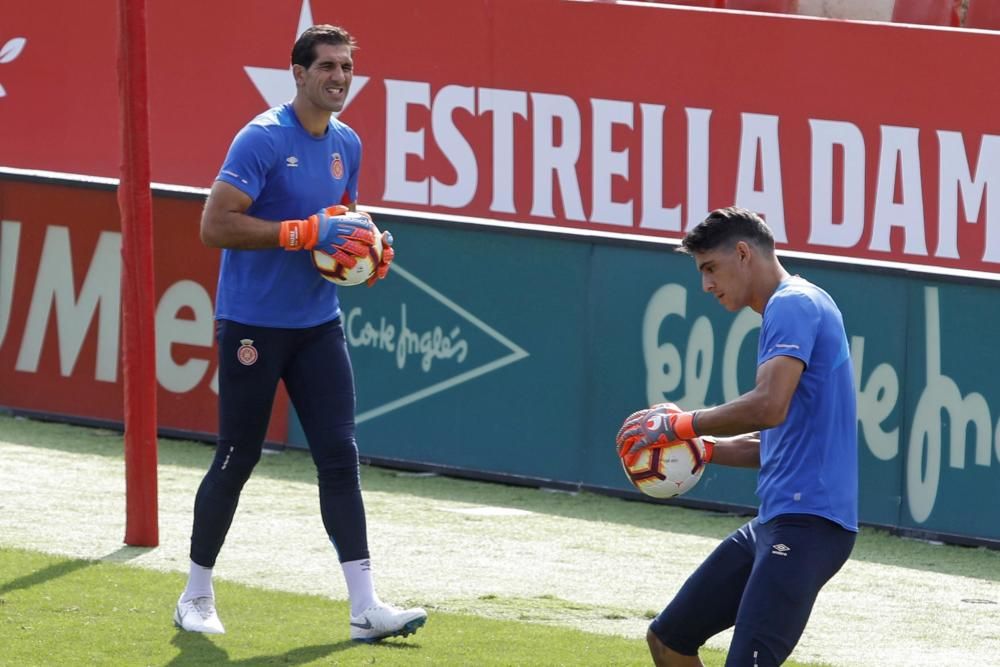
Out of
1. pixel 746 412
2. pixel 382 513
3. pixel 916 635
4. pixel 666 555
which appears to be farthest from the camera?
pixel 382 513

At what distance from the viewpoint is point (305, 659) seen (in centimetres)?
664

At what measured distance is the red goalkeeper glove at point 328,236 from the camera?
666 centimetres

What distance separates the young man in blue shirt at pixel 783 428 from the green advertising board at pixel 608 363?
13.2 feet

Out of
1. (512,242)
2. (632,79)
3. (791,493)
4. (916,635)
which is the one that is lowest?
(916,635)

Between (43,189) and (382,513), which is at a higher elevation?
(43,189)

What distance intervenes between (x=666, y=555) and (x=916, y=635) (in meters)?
1.59

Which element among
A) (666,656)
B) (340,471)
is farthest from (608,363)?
(666,656)

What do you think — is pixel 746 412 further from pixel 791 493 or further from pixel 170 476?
pixel 170 476

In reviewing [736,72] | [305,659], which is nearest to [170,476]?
[305,659]

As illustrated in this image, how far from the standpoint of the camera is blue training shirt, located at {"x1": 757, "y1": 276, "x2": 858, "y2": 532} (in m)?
5.10

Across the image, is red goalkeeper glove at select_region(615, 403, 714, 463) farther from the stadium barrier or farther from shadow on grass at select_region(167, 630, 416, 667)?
the stadium barrier

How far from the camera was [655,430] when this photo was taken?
5.32 metres

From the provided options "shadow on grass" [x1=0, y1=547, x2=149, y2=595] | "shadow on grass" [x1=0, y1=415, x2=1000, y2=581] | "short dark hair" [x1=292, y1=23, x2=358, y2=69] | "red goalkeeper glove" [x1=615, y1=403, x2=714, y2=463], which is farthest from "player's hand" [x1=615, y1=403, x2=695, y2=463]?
"shadow on grass" [x1=0, y1=415, x2=1000, y2=581]

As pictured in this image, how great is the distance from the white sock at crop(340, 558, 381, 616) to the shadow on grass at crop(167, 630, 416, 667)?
149 millimetres
